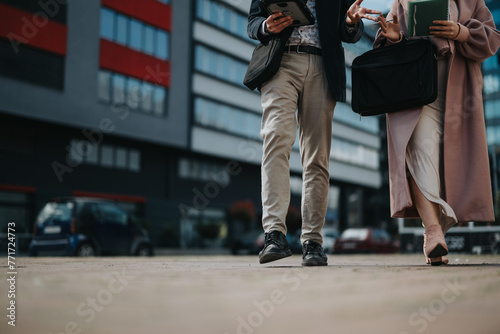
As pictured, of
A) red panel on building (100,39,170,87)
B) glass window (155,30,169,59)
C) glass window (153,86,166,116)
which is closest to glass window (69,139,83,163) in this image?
red panel on building (100,39,170,87)

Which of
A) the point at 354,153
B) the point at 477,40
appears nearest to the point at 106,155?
the point at 354,153

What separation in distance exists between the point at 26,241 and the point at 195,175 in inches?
493

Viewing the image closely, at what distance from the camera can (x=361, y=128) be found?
49.1m

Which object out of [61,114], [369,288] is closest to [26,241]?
[61,114]

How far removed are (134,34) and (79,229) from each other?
17931mm

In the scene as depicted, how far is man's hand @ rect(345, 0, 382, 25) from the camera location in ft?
13.5

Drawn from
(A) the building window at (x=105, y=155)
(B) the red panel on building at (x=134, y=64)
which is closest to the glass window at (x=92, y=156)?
(A) the building window at (x=105, y=155)

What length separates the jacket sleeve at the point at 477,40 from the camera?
13.5 ft

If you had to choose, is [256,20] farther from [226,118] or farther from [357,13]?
[226,118]

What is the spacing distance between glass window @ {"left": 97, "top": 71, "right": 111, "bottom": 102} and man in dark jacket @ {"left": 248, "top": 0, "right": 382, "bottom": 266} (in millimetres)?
22986

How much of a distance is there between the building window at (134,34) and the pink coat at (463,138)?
24204 millimetres

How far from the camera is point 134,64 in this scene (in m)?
28.1

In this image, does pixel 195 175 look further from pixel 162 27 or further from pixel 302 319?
pixel 302 319

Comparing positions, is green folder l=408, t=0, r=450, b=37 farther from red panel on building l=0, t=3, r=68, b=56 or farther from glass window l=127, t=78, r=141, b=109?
glass window l=127, t=78, r=141, b=109
